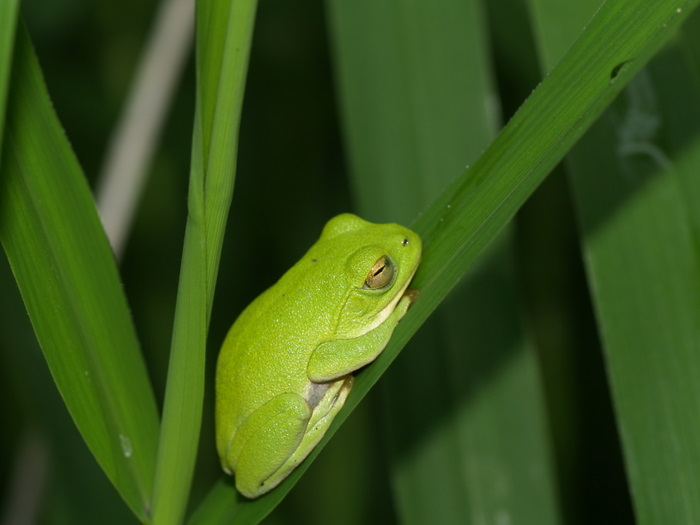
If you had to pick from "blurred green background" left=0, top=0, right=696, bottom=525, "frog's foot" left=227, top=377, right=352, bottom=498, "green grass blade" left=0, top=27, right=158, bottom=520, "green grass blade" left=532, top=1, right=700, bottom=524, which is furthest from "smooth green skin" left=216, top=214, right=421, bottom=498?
"blurred green background" left=0, top=0, right=696, bottom=525

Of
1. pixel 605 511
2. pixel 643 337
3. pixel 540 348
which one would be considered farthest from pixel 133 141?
pixel 605 511

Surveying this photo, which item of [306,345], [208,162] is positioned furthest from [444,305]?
[208,162]

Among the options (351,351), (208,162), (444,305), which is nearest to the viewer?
(208,162)

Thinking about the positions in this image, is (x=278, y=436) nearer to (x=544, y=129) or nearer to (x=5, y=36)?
(x=544, y=129)

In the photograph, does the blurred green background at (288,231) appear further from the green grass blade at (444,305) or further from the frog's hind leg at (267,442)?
the frog's hind leg at (267,442)

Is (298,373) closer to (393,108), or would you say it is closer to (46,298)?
(46,298)

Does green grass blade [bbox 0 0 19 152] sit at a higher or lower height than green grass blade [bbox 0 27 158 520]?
higher

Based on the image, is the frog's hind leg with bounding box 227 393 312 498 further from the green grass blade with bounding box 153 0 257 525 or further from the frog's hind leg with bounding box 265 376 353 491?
the green grass blade with bounding box 153 0 257 525

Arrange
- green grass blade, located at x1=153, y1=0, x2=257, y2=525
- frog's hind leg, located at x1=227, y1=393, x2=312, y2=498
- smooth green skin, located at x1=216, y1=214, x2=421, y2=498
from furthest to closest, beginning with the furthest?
smooth green skin, located at x1=216, y1=214, x2=421, y2=498, frog's hind leg, located at x1=227, y1=393, x2=312, y2=498, green grass blade, located at x1=153, y1=0, x2=257, y2=525
